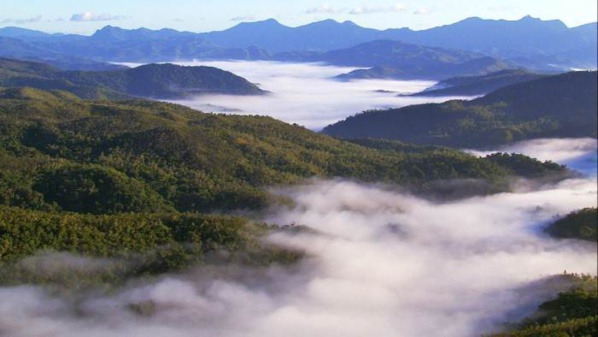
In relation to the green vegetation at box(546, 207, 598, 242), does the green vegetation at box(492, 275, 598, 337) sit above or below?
below

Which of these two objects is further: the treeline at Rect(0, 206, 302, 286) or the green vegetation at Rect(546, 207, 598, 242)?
the green vegetation at Rect(546, 207, 598, 242)

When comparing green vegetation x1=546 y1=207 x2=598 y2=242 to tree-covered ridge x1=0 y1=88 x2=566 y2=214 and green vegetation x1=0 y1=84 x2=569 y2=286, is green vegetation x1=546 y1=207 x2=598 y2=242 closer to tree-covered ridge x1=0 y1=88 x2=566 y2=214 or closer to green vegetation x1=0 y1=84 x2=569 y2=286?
green vegetation x1=0 y1=84 x2=569 y2=286

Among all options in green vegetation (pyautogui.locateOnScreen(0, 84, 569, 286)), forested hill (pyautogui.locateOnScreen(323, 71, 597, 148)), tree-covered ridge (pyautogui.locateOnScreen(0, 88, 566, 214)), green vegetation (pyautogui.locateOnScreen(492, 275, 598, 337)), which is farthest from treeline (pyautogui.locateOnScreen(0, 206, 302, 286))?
forested hill (pyautogui.locateOnScreen(323, 71, 597, 148))

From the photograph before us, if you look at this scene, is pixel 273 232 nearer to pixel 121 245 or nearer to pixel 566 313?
pixel 121 245

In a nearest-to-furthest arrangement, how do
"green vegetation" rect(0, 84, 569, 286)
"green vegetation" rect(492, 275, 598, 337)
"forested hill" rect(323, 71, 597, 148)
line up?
"green vegetation" rect(492, 275, 598, 337) < "green vegetation" rect(0, 84, 569, 286) < "forested hill" rect(323, 71, 597, 148)

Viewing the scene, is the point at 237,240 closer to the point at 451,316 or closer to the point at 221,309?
the point at 221,309
